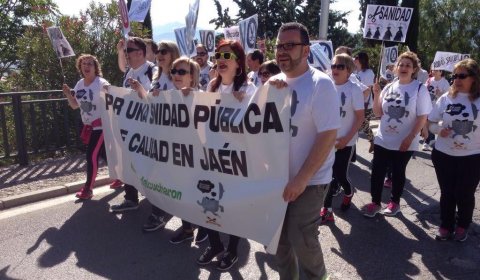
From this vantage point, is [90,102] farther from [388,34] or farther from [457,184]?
[388,34]

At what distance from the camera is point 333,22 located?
26.0 meters

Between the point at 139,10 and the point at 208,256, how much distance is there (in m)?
3.59

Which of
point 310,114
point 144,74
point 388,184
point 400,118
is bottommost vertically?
point 388,184

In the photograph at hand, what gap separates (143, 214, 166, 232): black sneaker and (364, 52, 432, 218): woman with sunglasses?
7.71 ft

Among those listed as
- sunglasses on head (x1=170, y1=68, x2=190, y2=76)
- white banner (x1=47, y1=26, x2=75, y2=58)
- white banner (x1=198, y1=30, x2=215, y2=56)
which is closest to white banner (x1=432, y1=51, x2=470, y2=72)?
white banner (x1=198, y1=30, x2=215, y2=56)

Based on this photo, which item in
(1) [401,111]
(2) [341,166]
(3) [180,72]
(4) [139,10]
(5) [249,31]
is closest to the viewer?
(3) [180,72]

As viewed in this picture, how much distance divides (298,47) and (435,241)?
2.88 metres

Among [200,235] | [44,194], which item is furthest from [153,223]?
[44,194]

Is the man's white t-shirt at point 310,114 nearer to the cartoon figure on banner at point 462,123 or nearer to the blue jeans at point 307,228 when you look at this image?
the blue jeans at point 307,228

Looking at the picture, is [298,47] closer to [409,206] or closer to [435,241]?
[435,241]

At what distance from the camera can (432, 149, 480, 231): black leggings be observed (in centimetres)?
425

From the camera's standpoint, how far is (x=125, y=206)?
17.0 ft

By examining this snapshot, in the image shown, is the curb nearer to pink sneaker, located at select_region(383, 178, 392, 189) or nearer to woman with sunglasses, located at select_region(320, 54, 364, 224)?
woman with sunglasses, located at select_region(320, 54, 364, 224)

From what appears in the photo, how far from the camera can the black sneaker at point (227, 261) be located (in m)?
3.81
